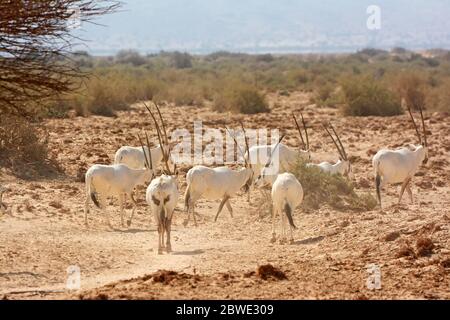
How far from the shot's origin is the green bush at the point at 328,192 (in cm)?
1631

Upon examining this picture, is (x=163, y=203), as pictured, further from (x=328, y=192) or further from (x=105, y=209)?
(x=328, y=192)

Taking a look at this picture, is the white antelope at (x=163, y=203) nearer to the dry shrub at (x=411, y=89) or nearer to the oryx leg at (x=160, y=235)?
the oryx leg at (x=160, y=235)

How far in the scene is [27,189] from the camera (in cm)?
1634

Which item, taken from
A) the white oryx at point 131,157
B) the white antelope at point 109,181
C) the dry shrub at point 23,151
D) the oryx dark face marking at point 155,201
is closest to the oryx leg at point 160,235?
the oryx dark face marking at point 155,201

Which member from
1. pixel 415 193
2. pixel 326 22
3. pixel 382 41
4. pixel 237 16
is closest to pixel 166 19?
pixel 237 16

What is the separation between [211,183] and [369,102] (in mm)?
19227

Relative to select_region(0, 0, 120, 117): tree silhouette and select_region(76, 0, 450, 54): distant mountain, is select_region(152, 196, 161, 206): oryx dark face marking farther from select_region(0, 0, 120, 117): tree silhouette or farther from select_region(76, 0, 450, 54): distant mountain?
select_region(76, 0, 450, 54): distant mountain

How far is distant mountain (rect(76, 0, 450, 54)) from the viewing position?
17712cm

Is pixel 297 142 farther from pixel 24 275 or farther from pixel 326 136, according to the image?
pixel 24 275

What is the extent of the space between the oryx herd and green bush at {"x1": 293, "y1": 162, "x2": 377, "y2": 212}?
13.0 inches

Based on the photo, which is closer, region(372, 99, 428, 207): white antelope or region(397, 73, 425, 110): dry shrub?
region(372, 99, 428, 207): white antelope

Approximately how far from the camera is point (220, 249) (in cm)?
1288

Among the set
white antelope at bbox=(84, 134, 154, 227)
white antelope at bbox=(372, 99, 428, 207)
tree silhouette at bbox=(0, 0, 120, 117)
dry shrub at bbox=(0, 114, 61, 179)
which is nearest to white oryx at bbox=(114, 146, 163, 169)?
dry shrub at bbox=(0, 114, 61, 179)
